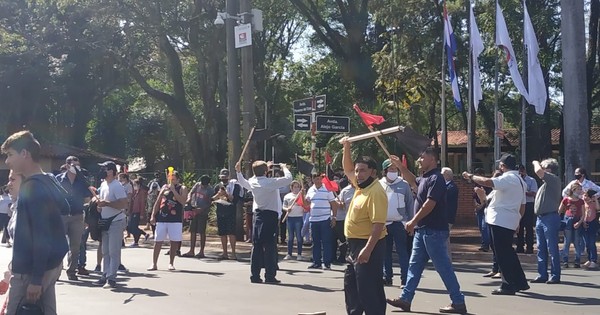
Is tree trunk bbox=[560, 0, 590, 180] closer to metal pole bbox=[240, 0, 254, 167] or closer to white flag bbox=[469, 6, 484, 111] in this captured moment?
white flag bbox=[469, 6, 484, 111]

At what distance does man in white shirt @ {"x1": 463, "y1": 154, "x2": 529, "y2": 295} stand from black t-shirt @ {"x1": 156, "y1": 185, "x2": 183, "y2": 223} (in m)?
5.69

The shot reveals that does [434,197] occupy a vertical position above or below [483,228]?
above

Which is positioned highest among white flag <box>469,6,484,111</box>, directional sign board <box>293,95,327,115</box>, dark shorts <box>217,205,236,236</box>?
white flag <box>469,6,484,111</box>

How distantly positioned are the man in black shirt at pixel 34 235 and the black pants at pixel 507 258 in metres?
6.58

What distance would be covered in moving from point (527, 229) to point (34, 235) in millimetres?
13092

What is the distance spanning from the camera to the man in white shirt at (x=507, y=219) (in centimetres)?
1058

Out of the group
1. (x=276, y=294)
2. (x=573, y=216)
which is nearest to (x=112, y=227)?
(x=276, y=294)

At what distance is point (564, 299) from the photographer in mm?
10609

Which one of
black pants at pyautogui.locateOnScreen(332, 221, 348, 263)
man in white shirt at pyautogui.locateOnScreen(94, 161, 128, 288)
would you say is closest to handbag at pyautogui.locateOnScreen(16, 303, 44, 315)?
man in white shirt at pyautogui.locateOnScreen(94, 161, 128, 288)

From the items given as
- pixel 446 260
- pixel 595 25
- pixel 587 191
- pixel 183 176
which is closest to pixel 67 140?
pixel 183 176

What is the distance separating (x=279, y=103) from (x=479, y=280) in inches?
1161

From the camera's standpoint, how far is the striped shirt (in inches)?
574

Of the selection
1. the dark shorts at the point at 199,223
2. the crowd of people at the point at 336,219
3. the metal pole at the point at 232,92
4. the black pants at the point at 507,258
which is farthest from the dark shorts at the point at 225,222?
the black pants at the point at 507,258

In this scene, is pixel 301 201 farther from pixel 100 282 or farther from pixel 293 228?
pixel 100 282
